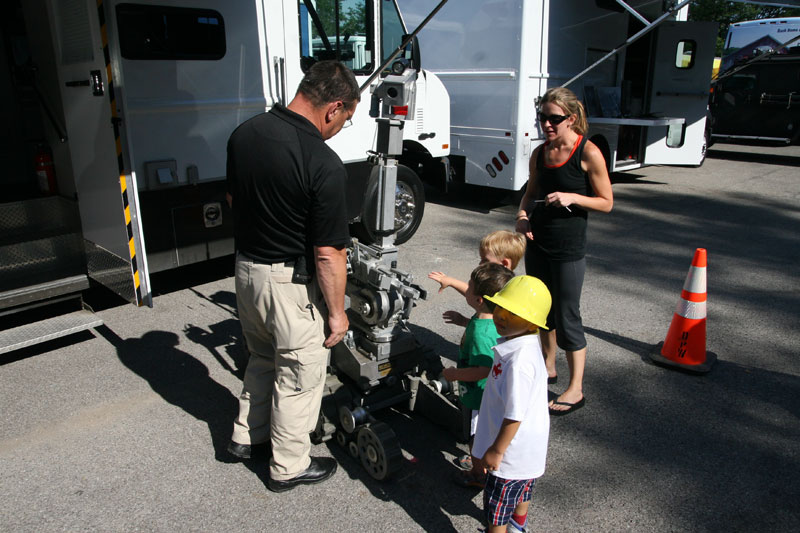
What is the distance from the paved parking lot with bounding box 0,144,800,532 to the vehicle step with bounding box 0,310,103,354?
0.24m

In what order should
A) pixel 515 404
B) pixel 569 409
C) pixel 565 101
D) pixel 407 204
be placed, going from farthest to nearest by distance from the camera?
pixel 407 204 < pixel 569 409 < pixel 565 101 < pixel 515 404

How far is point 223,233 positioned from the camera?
16.9 ft

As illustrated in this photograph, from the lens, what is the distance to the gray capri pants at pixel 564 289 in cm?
337

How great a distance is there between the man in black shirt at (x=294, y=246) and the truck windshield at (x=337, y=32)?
3.01 metres

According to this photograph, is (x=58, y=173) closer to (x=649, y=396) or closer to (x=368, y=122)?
(x=368, y=122)

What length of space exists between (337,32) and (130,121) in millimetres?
2173

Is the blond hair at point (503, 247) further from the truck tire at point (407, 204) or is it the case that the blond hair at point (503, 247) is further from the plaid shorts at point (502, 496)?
the truck tire at point (407, 204)

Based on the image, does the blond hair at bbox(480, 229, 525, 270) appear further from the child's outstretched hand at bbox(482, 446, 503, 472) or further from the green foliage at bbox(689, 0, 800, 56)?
the green foliage at bbox(689, 0, 800, 56)

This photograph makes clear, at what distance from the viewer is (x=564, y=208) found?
3.32 m

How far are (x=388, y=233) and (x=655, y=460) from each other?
184 cm

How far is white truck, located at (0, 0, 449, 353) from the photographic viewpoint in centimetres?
397

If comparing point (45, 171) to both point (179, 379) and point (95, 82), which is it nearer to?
point (95, 82)

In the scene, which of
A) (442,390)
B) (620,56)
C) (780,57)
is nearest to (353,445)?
(442,390)

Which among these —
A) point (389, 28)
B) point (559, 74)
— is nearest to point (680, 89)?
point (559, 74)
